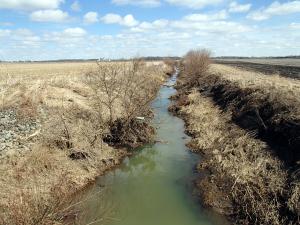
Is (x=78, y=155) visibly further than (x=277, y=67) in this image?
No

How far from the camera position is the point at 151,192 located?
17.5 metres

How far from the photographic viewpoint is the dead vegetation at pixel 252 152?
14.2m

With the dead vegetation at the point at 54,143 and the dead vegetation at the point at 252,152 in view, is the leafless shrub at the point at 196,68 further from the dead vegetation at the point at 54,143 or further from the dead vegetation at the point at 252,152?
the dead vegetation at the point at 54,143

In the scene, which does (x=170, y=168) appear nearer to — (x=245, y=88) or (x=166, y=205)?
(x=166, y=205)

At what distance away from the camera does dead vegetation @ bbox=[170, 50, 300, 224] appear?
14203mm

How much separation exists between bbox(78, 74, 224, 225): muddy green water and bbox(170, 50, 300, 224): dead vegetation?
966 millimetres

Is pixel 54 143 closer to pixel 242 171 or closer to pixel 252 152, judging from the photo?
pixel 242 171

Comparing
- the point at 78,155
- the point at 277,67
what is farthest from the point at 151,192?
the point at 277,67

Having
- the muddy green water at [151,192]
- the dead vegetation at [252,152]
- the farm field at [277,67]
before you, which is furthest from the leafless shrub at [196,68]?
the muddy green water at [151,192]

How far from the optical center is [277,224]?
1298 cm

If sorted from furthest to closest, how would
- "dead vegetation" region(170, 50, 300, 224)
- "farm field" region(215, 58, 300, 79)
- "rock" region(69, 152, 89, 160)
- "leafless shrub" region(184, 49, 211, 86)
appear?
"farm field" region(215, 58, 300, 79) → "leafless shrub" region(184, 49, 211, 86) → "rock" region(69, 152, 89, 160) → "dead vegetation" region(170, 50, 300, 224)

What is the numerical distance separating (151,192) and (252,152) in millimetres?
5839

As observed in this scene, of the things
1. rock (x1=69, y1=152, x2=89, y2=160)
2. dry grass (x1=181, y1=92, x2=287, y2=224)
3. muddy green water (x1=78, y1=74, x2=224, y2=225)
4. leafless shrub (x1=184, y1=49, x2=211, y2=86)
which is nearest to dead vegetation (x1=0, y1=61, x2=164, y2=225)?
rock (x1=69, y1=152, x2=89, y2=160)

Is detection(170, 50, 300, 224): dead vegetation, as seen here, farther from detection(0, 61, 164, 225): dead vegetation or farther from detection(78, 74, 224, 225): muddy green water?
detection(0, 61, 164, 225): dead vegetation
